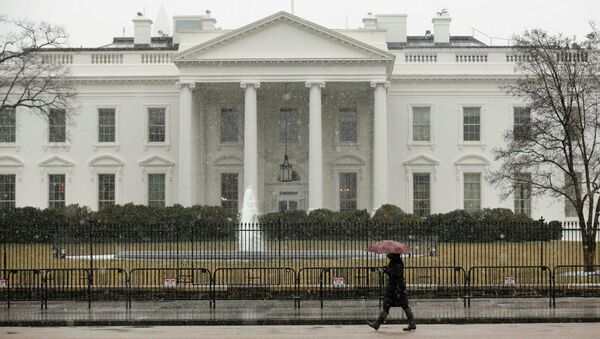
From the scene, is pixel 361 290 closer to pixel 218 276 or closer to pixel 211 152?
pixel 218 276

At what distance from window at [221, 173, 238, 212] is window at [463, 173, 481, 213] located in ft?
43.2

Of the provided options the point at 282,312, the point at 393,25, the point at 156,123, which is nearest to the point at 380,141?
the point at 156,123

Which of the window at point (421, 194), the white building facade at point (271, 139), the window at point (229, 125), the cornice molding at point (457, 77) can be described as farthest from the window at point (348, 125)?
the window at point (229, 125)

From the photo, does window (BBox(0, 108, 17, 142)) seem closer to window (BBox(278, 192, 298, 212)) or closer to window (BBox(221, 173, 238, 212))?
window (BBox(221, 173, 238, 212))

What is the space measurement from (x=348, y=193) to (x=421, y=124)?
5.77 m

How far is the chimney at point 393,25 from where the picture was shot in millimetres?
68000

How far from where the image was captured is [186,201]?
55.2m

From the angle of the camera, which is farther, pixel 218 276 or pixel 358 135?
pixel 358 135

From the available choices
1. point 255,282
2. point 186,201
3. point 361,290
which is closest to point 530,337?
point 361,290

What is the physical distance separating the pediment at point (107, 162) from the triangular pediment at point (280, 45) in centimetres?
804

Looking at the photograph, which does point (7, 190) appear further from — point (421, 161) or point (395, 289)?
point (395, 289)

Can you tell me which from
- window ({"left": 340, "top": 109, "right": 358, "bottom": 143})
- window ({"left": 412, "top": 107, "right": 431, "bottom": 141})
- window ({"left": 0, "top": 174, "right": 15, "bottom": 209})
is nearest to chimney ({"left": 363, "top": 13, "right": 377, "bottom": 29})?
window ({"left": 340, "top": 109, "right": 358, "bottom": 143})

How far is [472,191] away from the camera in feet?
196

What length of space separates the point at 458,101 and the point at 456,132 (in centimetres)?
177
